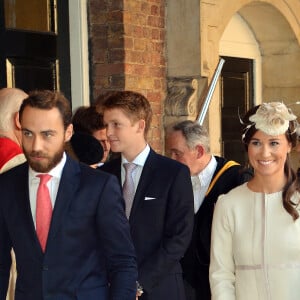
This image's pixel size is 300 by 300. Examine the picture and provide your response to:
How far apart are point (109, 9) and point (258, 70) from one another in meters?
3.09

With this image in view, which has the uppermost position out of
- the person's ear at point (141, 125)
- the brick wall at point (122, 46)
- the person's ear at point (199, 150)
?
the brick wall at point (122, 46)

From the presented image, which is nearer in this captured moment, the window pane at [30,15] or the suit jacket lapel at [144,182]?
the suit jacket lapel at [144,182]

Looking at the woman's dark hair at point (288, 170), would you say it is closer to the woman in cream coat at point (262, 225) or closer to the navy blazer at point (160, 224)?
the woman in cream coat at point (262, 225)

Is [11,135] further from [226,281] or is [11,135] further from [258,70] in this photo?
[258,70]

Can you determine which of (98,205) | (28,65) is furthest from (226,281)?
(28,65)

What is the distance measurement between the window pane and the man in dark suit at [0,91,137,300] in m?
3.19

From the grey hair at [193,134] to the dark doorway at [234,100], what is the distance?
375cm

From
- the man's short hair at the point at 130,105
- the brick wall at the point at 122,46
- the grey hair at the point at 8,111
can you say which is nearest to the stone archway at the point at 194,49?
the brick wall at the point at 122,46

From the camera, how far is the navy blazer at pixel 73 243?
3.15 m

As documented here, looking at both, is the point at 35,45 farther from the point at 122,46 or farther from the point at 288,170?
the point at 288,170

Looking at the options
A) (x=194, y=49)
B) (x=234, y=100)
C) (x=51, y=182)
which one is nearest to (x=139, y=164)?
(x=51, y=182)

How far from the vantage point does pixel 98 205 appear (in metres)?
3.22

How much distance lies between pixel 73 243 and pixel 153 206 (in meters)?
0.93

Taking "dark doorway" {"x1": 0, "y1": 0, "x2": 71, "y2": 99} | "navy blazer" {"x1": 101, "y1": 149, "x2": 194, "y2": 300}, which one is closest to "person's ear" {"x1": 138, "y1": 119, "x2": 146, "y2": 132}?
"navy blazer" {"x1": 101, "y1": 149, "x2": 194, "y2": 300}
